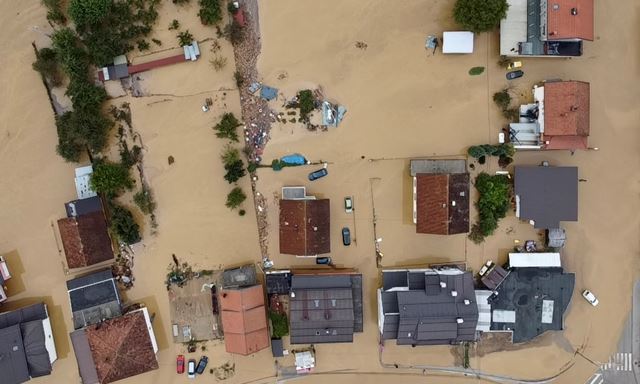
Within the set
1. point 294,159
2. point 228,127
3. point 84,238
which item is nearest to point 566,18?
point 294,159

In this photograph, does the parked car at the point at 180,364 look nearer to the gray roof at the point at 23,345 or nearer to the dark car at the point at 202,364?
the dark car at the point at 202,364

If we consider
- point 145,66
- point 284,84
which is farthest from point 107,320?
point 284,84

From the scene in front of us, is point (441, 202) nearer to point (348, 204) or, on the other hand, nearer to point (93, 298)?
point (348, 204)

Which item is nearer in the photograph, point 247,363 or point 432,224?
point 432,224

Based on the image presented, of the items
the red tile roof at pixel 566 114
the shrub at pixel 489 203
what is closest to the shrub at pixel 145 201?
the shrub at pixel 489 203

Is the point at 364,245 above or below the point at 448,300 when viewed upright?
above

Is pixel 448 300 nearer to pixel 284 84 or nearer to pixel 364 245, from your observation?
pixel 364 245

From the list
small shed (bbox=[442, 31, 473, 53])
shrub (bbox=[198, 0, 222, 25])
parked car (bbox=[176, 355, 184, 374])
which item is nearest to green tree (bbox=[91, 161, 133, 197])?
shrub (bbox=[198, 0, 222, 25])
